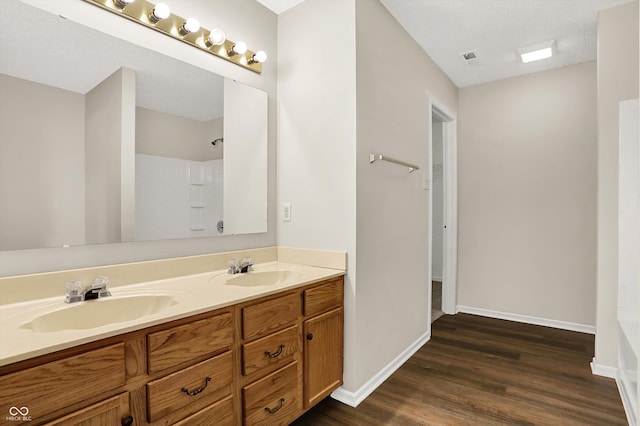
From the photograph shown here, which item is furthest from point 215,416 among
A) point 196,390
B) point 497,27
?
point 497,27

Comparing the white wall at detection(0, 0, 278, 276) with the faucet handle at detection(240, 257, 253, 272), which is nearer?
the white wall at detection(0, 0, 278, 276)

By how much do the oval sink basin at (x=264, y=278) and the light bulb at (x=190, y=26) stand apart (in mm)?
1293

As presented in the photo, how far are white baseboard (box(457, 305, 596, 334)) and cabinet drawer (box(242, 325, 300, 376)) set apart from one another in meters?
2.65

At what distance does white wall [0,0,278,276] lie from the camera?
53.3 inches

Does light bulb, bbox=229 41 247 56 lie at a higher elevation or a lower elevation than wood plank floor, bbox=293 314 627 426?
higher

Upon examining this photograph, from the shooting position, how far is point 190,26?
1.70m

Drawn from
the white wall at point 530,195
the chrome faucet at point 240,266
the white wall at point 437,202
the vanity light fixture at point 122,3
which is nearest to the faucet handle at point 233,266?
the chrome faucet at point 240,266

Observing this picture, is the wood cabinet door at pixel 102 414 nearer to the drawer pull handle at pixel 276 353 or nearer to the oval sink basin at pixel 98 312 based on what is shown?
the oval sink basin at pixel 98 312

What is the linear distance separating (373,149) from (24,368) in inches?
72.0

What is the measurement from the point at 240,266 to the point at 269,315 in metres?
0.47

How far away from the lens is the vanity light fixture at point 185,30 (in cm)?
154

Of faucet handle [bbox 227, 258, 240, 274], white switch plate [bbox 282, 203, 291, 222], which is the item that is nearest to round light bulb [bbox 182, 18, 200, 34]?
white switch plate [bbox 282, 203, 291, 222]

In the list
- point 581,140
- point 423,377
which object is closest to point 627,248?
point 581,140

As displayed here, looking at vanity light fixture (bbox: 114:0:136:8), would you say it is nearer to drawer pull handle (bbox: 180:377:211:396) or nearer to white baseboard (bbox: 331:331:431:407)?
drawer pull handle (bbox: 180:377:211:396)
